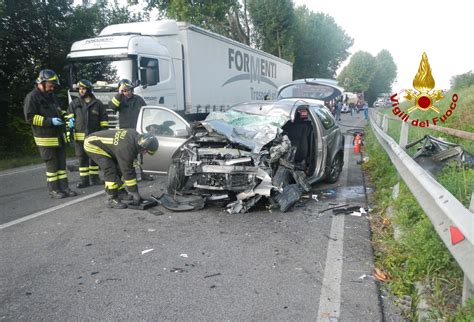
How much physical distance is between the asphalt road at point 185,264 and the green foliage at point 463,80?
12.9m

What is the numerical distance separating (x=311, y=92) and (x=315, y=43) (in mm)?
31204

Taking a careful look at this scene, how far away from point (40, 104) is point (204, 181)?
10.0 feet

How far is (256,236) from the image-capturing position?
4.09 meters

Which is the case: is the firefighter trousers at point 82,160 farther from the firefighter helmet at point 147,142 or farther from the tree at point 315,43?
the tree at point 315,43

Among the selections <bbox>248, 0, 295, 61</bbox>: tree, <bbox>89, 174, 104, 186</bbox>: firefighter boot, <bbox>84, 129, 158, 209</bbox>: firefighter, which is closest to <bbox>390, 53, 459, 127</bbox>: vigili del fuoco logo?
<bbox>84, 129, 158, 209</bbox>: firefighter

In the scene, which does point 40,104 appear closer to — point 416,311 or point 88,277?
point 88,277

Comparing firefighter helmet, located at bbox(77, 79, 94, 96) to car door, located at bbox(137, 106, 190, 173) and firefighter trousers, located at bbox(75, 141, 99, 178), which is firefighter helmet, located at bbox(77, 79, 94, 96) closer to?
firefighter trousers, located at bbox(75, 141, 99, 178)

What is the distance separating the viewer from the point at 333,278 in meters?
3.08

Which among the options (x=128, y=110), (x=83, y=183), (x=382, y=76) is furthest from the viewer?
(x=382, y=76)

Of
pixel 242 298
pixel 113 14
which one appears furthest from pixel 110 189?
pixel 113 14

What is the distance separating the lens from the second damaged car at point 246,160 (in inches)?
189

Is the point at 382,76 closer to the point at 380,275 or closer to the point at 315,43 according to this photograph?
the point at 315,43

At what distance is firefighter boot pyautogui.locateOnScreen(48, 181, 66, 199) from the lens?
5.90 meters

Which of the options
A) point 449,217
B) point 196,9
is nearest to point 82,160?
point 449,217
